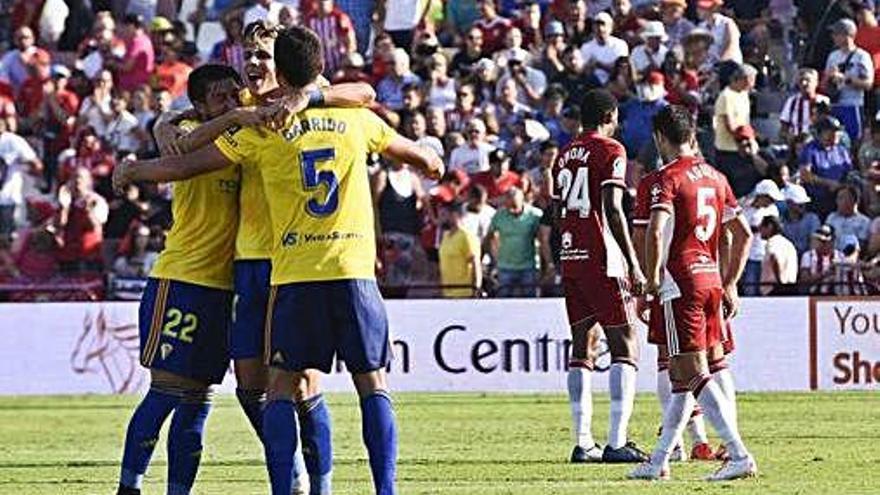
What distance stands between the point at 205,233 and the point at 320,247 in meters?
1.36

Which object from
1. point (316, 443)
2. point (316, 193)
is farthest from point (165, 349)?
point (316, 193)

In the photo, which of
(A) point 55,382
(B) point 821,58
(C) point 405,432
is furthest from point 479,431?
(B) point 821,58

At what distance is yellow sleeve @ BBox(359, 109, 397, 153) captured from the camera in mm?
11844

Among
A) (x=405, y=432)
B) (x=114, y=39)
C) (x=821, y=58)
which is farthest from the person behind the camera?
(x=114, y=39)

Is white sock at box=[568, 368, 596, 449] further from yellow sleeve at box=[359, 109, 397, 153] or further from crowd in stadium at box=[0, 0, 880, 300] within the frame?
crowd in stadium at box=[0, 0, 880, 300]

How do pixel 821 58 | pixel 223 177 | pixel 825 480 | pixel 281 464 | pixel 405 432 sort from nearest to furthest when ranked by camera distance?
pixel 281 464
pixel 223 177
pixel 825 480
pixel 405 432
pixel 821 58

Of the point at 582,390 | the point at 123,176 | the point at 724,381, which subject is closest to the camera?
the point at 123,176

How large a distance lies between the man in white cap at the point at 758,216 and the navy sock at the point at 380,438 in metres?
15.5

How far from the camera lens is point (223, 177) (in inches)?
501

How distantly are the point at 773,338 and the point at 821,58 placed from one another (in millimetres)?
5375

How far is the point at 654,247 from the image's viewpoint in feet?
48.5

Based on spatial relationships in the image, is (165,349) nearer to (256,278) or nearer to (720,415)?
(256,278)

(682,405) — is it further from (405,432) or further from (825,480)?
(405,432)

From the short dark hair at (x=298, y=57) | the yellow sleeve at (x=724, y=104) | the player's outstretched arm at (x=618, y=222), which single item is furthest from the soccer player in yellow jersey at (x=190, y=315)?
the yellow sleeve at (x=724, y=104)
